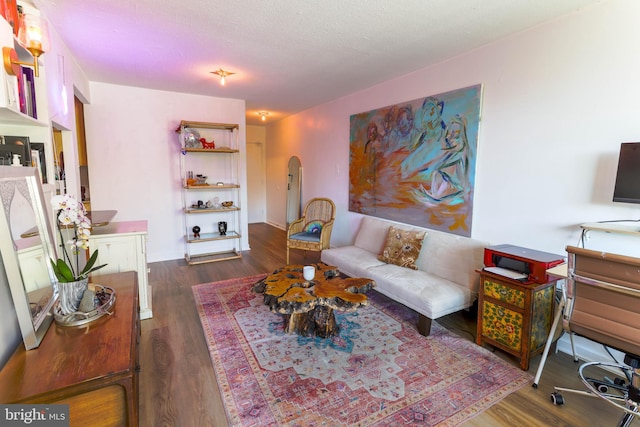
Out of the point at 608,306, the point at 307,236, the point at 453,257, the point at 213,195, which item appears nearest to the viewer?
the point at 608,306

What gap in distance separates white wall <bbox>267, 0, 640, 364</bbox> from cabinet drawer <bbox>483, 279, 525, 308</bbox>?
57cm

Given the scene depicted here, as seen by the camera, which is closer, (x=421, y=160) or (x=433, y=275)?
(x=433, y=275)

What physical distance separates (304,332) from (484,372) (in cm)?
138

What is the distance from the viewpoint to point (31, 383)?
3.72ft

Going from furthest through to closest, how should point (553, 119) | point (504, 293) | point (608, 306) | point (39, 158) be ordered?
point (553, 119)
point (504, 293)
point (39, 158)
point (608, 306)

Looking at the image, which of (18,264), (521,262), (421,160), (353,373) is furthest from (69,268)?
(421,160)

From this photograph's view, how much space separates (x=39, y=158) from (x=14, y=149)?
0.79 ft

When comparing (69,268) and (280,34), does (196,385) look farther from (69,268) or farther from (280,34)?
(280,34)

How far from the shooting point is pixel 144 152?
4.50m

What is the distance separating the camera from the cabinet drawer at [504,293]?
7.16 ft

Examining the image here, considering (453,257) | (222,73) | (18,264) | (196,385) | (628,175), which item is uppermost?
(222,73)

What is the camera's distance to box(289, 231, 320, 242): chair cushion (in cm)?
438

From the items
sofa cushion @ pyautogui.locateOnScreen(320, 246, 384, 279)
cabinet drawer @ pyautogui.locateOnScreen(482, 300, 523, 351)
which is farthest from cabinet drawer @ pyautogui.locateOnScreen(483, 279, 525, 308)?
sofa cushion @ pyautogui.locateOnScreen(320, 246, 384, 279)

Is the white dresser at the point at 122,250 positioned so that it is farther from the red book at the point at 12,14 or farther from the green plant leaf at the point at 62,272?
the red book at the point at 12,14
